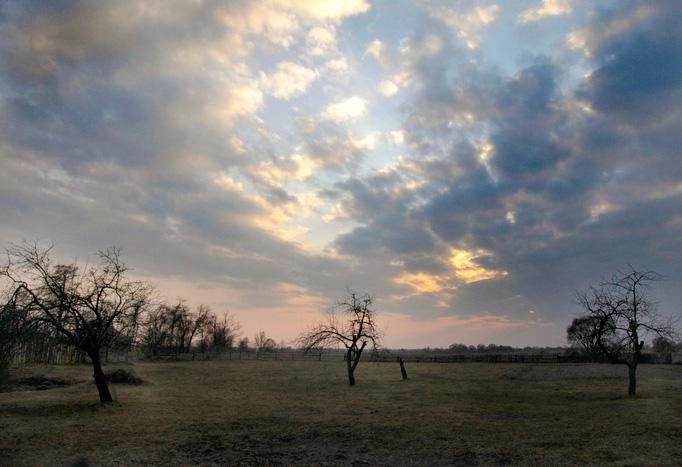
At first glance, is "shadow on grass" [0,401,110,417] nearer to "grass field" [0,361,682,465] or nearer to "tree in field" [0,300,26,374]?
"grass field" [0,361,682,465]

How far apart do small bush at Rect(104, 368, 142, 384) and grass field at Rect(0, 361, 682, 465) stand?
8.11ft

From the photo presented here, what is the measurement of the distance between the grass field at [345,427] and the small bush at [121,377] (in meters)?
2.47

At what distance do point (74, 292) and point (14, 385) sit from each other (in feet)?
43.0

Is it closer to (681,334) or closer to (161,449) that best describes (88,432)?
(161,449)

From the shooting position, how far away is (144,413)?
908 inches

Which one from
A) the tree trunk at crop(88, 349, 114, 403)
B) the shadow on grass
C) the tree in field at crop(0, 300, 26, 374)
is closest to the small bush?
the tree trunk at crop(88, 349, 114, 403)

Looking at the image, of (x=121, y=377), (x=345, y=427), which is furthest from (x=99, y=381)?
(x=345, y=427)

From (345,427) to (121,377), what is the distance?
26590mm

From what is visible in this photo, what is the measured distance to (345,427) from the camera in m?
20.0

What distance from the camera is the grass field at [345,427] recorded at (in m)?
14.7

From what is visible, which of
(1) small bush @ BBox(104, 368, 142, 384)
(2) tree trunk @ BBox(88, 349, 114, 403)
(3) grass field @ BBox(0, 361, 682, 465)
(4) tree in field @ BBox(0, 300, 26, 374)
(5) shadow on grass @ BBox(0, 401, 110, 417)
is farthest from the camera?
(1) small bush @ BBox(104, 368, 142, 384)

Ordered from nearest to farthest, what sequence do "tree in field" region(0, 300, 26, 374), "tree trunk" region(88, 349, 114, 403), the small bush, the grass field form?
the grass field
"tree in field" region(0, 300, 26, 374)
"tree trunk" region(88, 349, 114, 403)
the small bush

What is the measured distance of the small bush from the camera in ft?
121

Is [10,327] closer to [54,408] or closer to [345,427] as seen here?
[54,408]
